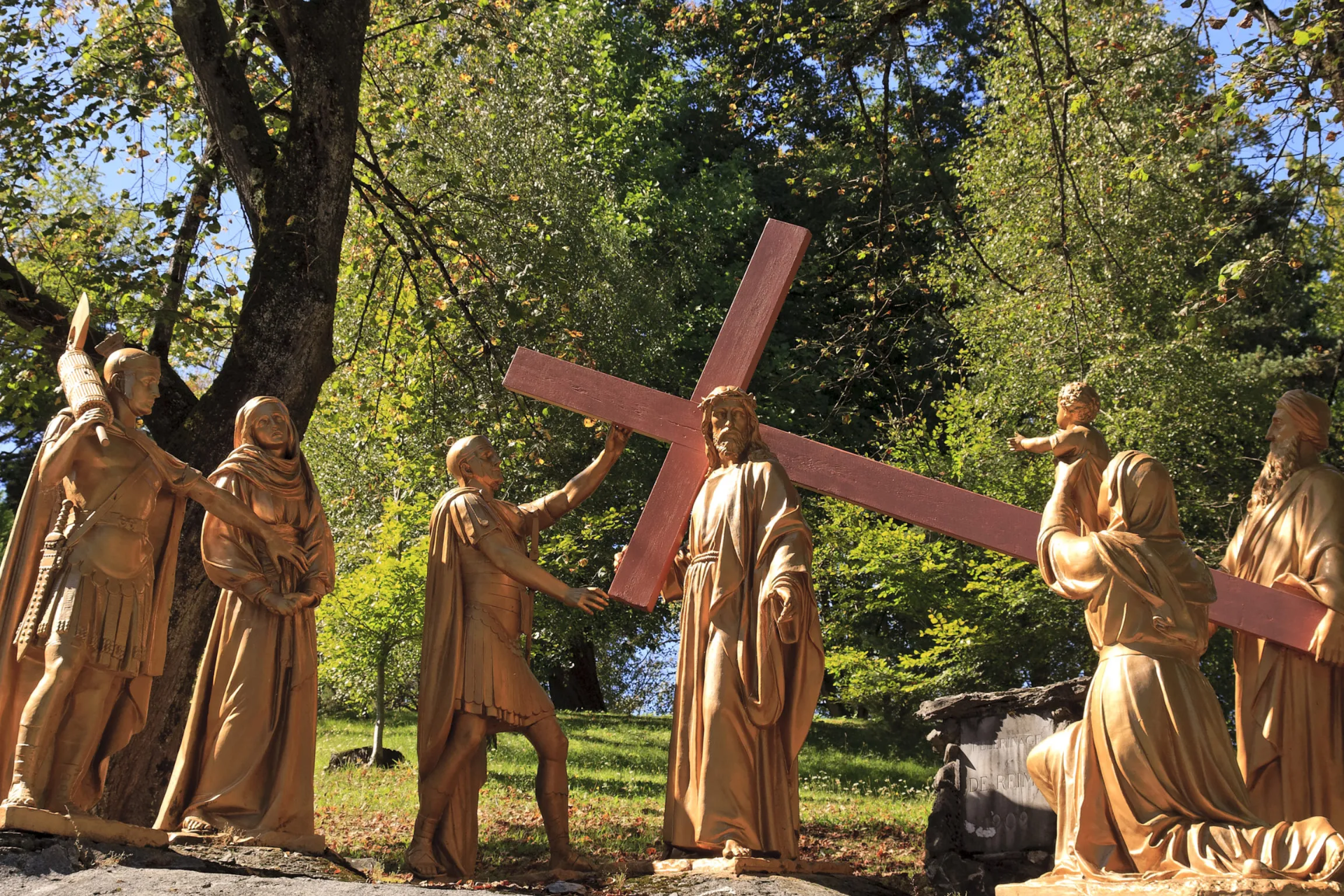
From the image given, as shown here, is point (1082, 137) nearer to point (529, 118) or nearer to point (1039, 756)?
point (529, 118)

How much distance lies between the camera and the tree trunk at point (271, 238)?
9.66 meters

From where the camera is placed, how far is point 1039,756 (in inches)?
246

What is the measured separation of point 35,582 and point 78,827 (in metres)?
1.28

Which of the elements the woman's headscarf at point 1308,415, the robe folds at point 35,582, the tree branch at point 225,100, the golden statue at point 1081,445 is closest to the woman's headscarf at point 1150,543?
the golden statue at point 1081,445

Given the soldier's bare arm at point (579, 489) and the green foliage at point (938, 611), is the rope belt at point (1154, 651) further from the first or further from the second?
the green foliage at point (938, 611)

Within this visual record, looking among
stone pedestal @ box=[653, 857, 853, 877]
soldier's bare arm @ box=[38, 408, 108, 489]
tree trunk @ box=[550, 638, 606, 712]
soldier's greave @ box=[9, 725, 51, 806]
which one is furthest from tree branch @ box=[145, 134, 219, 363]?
tree trunk @ box=[550, 638, 606, 712]

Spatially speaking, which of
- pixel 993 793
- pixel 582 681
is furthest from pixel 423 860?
pixel 582 681

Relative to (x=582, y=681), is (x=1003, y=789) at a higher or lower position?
lower

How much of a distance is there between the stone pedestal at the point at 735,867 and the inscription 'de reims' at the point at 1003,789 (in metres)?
3.99

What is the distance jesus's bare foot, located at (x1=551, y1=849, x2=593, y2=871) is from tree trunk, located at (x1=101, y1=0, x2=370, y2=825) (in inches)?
132

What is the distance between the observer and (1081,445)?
6.78 meters

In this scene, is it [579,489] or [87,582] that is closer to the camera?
[87,582]

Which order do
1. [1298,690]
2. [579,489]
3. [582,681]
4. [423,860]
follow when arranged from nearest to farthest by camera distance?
[1298,690] < [423,860] < [579,489] < [582,681]

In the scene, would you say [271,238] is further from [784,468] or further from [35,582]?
[784,468]
